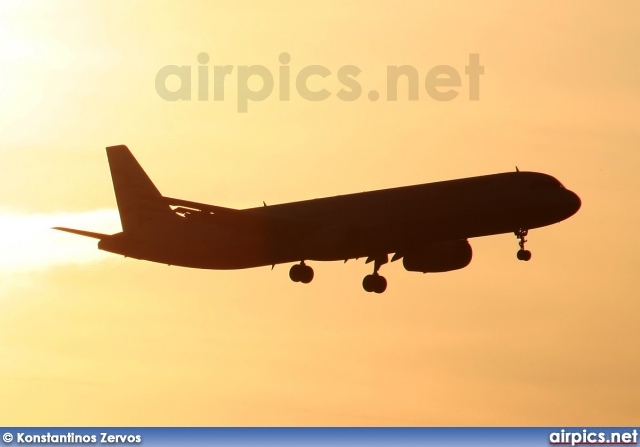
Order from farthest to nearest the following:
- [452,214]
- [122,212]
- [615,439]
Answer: [122,212] < [452,214] < [615,439]

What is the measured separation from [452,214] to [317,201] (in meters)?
9.77

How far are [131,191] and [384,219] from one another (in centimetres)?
2153

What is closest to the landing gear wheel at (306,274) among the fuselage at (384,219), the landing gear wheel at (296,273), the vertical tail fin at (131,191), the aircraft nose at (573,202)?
the landing gear wheel at (296,273)

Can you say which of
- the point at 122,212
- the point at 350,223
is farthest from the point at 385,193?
the point at 122,212

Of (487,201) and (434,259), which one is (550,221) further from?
(434,259)

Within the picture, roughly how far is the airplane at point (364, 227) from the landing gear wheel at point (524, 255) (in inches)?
2.2

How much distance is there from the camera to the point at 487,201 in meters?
70.7

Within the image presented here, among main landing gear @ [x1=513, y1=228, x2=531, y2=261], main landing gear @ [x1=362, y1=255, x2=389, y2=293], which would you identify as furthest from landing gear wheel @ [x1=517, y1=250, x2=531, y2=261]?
main landing gear @ [x1=362, y1=255, x2=389, y2=293]

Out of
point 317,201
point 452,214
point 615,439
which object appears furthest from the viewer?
Answer: point 317,201

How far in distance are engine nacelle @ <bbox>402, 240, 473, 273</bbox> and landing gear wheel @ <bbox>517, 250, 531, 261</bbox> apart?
7.74 metres

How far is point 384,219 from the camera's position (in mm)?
72250

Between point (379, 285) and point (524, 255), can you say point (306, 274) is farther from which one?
point (524, 255)

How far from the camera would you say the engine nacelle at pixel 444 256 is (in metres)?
78.6

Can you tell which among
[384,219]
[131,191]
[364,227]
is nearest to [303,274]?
[364,227]
